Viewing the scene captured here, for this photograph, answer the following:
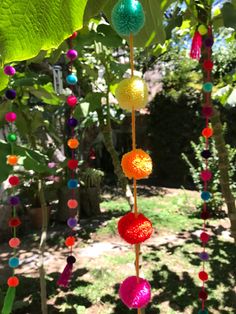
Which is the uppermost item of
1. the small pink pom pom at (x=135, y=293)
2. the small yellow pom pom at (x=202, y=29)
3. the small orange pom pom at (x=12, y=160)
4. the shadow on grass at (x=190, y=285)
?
the small yellow pom pom at (x=202, y=29)

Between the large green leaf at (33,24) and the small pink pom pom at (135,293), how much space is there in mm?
631

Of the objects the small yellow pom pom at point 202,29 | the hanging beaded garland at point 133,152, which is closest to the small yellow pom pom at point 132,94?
the hanging beaded garland at point 133,152

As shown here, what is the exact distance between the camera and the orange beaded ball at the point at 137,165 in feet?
2.42

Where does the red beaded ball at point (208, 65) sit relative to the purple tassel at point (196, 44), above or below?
below

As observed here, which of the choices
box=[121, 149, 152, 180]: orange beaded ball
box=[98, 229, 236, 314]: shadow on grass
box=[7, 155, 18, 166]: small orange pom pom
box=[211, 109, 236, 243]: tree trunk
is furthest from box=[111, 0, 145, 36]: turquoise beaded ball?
box=[98, 229, 236, 314]: shadow on grass

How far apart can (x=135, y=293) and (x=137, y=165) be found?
309 mm

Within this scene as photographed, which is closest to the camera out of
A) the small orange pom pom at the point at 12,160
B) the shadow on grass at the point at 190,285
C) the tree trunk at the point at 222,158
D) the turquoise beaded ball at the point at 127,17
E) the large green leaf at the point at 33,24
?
Result: the large green leaf at the point at 33,24

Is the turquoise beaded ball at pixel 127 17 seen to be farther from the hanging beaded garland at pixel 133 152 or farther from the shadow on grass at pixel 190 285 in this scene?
the shadow on grass at pixel 190 285

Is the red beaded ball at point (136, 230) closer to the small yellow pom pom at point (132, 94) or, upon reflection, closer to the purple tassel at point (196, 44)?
the small yellow pom pom at point (132, 94)

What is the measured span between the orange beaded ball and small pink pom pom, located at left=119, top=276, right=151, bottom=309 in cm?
27

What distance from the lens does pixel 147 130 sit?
973 cm

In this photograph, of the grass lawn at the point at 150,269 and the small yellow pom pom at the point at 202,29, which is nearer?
the small yellow pom pom at the point at 202,29

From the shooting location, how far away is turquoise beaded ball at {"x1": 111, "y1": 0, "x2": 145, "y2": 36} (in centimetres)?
64

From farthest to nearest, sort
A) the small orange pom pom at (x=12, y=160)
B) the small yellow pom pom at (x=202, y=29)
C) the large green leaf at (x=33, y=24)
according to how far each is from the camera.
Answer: the small orange pom pom at (x=12, y=160) < the small yellow pom pom at (x=202, y=29) < the large green leaf at (x=33, y=24)
